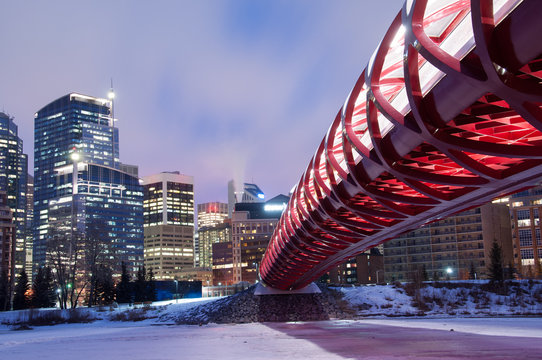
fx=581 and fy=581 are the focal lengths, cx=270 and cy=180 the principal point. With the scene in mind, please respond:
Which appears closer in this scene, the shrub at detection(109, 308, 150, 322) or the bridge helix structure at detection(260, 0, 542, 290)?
the bridge helix structure at detection(260, 0, 542, 290)

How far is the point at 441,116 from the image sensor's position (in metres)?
10.8

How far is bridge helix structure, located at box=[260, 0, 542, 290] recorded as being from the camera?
839cm

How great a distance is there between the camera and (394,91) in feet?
44.2

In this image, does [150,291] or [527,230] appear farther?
[527,230]

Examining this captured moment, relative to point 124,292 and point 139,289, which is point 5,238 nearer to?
point 139,289

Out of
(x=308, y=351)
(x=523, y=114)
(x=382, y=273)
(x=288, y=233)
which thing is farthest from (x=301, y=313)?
(x=382, y=273)

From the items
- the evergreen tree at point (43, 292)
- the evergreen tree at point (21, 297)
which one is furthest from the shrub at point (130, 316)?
the evergreen tree at point (21, 297)

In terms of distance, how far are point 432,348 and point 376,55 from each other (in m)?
18.7

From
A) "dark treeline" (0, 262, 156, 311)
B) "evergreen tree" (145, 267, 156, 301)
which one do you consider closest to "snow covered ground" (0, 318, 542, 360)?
"dark treeline" (0, 262, 156, 311)

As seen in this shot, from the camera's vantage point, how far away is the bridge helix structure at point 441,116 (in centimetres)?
839

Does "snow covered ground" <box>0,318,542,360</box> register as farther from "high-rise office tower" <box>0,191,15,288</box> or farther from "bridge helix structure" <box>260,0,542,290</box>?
"high-rise office tower" <box>0,191,15,288</box>

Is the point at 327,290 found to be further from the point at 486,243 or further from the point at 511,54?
the point at 486,243

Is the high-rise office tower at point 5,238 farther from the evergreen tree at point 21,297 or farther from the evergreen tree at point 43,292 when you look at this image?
the evergreen tree at point 21,297

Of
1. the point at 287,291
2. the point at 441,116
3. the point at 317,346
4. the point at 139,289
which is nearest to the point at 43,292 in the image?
the point at 139,289
